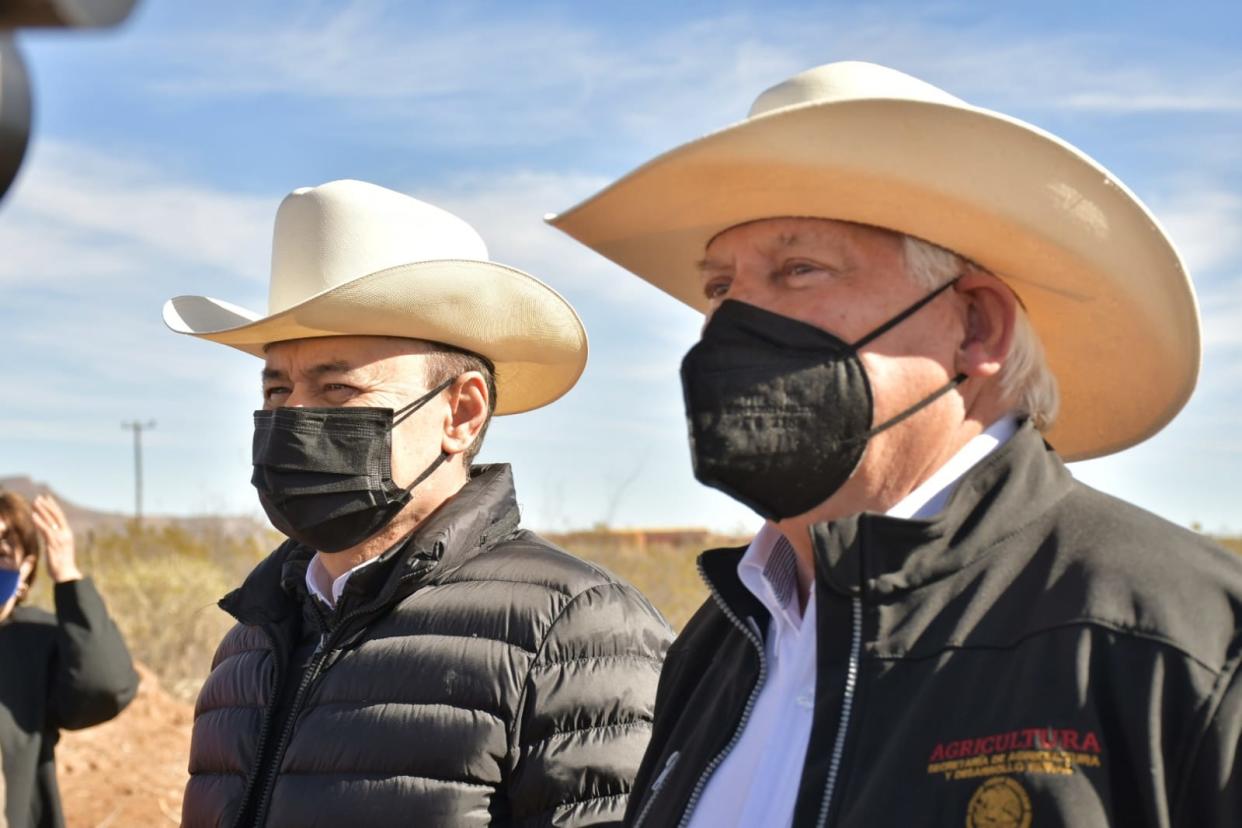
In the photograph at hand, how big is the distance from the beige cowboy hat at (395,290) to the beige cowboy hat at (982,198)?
49.5 inches

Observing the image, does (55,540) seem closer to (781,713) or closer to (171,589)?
(781,713)

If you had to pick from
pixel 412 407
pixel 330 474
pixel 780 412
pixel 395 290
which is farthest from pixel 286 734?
pixel 780 412

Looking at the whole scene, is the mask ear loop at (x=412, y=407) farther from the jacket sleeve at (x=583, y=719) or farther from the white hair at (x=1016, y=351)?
the white hair at (x=1016, y=351)

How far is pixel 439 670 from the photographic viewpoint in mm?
3377

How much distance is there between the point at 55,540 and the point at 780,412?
4.82 m

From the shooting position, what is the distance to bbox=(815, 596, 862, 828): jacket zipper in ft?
6.91

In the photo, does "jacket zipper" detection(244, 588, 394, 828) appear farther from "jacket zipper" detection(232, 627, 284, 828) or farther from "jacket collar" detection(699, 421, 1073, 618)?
"jacket collar" detection(699, 421, 1073, 618)

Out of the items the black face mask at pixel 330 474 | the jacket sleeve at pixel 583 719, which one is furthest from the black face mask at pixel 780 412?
the black face mask at pixel 330 474

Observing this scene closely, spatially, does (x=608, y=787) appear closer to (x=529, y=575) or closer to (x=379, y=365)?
(x=529, y=575)

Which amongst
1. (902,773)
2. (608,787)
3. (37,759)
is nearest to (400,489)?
(608,787)

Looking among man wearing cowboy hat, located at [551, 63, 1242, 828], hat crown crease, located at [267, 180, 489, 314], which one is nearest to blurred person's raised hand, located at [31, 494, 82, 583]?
hat crown crease, located at [267, 180, 489, 314]

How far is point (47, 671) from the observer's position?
19.7ft

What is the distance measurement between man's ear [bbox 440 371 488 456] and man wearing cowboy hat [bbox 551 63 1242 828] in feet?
3.87

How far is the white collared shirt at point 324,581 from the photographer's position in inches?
151
